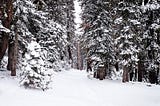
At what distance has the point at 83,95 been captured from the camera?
1539 cm

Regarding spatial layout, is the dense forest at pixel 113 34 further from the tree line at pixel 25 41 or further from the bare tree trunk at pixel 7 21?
the bare tree trunk at pixel 7 21

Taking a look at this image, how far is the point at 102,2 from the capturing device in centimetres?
2320

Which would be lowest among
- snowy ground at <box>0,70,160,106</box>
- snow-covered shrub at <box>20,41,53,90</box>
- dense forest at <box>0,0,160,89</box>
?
snowy ground at <box>0,70,160,106</box>

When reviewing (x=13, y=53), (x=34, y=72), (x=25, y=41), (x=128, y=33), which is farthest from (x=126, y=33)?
(x=34, y=72)

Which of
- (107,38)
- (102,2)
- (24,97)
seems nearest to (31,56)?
(24,97)

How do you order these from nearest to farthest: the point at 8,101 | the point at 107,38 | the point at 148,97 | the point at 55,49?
1. the point at 8,101
2. the point at 148,97
3. the point at 107,38
4. the point at 55,49

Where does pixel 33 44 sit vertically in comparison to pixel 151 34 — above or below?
below

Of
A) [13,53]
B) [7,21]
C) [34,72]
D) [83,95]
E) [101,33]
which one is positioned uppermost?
[101,33]

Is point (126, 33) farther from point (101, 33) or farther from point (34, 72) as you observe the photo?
point (34, 72)

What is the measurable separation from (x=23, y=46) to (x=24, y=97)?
7433 millimetres

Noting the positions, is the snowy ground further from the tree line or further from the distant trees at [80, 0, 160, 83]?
the distant trees at [80, 0, 160, 83]

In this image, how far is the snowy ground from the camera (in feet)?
39.9

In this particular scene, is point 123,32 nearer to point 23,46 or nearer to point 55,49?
point 23,46

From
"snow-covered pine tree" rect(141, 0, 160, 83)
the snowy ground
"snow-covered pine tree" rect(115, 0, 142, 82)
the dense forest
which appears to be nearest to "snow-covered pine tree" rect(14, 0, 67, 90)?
the dense forest
